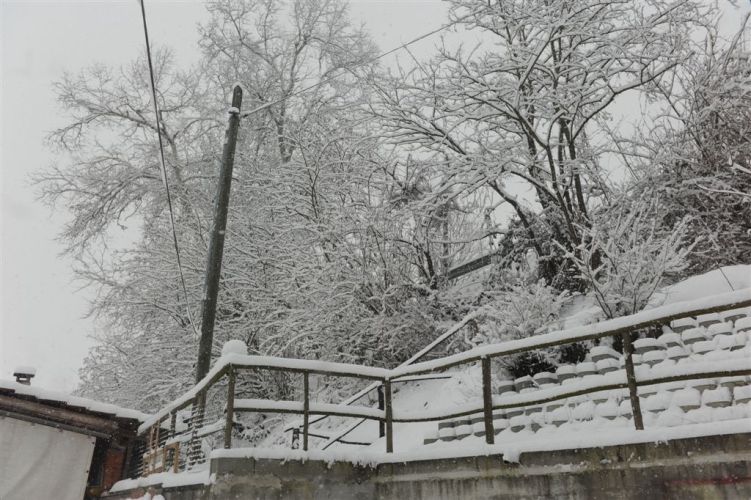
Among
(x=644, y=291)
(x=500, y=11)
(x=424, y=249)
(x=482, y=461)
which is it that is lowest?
(x=482, y=461)

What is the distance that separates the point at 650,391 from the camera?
283 inches

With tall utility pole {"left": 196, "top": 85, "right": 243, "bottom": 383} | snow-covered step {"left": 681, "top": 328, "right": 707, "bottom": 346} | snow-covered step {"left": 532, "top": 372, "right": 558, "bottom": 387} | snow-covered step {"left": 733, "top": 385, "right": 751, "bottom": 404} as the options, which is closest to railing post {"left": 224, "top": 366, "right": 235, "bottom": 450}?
tall utility pole {"left": 196, "top": 85, "right": 243, "bottom": 383}

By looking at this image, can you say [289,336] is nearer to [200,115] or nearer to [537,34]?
[537,34]

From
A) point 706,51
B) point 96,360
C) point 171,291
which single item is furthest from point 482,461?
point 96,360

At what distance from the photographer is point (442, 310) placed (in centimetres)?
1282

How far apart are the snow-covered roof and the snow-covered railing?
2507mm

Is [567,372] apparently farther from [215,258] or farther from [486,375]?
[215,258]

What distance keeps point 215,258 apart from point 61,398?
4084mm

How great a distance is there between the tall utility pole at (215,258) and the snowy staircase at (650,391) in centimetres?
337

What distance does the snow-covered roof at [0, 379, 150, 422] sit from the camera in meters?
→ 10.6

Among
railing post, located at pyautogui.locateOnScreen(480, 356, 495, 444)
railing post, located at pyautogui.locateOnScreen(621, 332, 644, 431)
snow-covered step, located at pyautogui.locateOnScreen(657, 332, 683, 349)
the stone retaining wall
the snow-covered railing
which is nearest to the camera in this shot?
the stone retaining wall

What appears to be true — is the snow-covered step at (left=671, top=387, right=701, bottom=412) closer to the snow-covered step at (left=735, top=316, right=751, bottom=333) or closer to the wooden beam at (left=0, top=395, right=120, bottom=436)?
the snow-covered step at (left=735, top=316, right=751, bottom=333)

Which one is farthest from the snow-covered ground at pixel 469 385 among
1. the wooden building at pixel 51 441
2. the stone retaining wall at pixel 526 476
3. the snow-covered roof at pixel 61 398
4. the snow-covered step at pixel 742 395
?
the wooden building at pixel 51 441

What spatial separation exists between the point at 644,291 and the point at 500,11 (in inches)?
228
